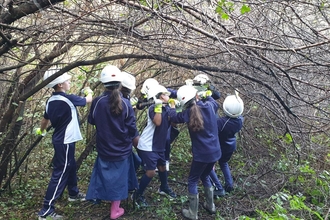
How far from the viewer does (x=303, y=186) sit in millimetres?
5469

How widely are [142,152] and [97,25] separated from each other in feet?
5.64

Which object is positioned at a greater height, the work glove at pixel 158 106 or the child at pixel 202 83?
the child at pixel 202 83

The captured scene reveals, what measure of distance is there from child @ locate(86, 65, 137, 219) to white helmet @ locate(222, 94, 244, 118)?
1310mm

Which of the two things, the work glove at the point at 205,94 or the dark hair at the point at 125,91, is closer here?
Answer: the dark hair at the point at 125,91

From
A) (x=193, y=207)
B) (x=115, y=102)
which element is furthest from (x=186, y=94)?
(x=193, y=207)

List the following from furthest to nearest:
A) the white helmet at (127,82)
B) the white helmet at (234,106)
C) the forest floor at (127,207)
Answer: the white helmet at (234,106), the forest floor at (127,207), the white helmet at (127,82)

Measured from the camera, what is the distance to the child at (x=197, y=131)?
448 cm

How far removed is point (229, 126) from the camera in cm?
518

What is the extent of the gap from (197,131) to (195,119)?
19cm

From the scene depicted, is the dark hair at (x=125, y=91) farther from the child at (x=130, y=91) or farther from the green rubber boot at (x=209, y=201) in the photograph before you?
the green rubber boot at (x=209, y=201)

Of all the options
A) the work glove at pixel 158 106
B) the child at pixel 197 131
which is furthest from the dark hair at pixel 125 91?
the child at pixel 197 131

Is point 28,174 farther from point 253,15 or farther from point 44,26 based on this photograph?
point 253,15

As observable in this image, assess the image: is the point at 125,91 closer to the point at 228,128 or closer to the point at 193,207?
the point at 228,128

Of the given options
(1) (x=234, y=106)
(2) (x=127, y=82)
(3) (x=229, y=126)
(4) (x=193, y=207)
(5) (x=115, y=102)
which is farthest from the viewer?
(3) (x=229, y=126)
